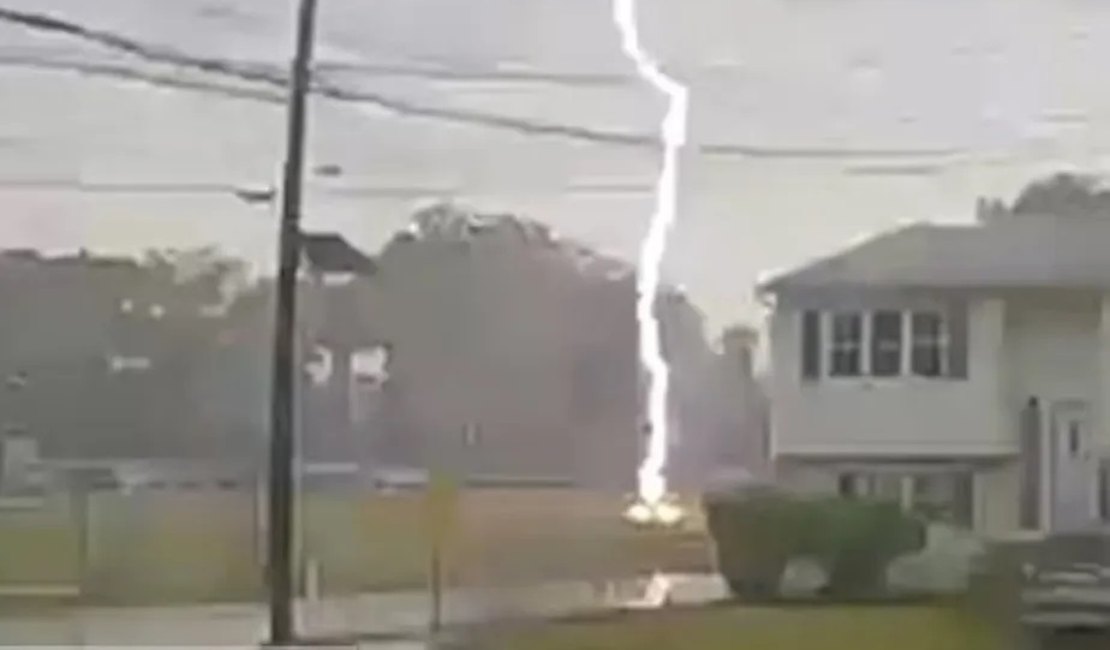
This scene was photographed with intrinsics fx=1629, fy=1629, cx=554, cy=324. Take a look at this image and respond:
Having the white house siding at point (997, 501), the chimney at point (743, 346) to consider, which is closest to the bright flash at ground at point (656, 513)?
the chimney at point (743, 346)

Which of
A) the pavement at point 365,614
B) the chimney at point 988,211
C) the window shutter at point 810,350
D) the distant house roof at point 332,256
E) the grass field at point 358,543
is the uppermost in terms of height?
the chimney at point 988,211

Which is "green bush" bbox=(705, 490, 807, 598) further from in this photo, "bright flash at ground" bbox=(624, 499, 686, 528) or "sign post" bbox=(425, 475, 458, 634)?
"sign post" bbox=(425, 475, 458, 634)

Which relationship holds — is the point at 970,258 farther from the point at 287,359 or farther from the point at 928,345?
the point at 287,359

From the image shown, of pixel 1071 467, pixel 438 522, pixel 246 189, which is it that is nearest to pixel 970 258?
pixel 1071 467

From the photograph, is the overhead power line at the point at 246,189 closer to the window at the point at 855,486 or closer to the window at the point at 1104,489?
the window at the point at 855,486

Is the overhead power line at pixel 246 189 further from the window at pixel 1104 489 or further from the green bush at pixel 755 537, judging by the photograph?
the window at pixel 1104 489

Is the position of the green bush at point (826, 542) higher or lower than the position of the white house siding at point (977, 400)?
lower

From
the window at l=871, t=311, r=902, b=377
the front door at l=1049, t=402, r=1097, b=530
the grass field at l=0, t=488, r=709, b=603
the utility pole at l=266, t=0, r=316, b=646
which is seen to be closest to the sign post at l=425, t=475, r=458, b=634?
the grass field at l=0, t=488, r=709, b=603
